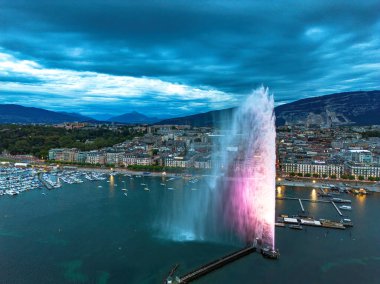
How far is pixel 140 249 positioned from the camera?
11555 mm

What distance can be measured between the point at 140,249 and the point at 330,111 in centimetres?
9047

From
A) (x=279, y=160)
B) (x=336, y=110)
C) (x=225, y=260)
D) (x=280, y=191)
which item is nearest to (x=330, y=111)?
(x=336, y=110)

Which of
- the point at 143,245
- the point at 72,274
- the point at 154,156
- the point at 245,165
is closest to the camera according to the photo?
the point at 72,274

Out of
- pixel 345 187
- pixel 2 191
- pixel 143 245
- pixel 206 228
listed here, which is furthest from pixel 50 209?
pixel 345 187

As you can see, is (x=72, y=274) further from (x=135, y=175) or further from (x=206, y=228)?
(x=135, y=175)

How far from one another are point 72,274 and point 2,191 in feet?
43.2

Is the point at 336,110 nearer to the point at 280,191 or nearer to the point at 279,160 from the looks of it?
the point at 279,160

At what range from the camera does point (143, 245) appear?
39.0ft

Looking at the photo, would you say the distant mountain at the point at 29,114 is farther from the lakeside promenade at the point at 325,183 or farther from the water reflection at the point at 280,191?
the water reflection at the point at 280,191

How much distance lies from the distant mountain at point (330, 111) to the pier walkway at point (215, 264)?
71.0 m

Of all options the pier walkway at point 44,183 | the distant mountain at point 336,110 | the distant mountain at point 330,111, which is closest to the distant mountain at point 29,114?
the distant mountain at point 330,111

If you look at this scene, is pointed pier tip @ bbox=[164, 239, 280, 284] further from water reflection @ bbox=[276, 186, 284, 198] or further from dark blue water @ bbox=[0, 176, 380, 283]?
water reflection @ bbox=[276, 186, 284, 198]

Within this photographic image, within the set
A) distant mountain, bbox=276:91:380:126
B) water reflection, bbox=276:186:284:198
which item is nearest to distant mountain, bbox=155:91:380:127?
distant mountain, bbox=276:91:380:126

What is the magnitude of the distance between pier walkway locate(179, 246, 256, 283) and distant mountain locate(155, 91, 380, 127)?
71026 millimetres
